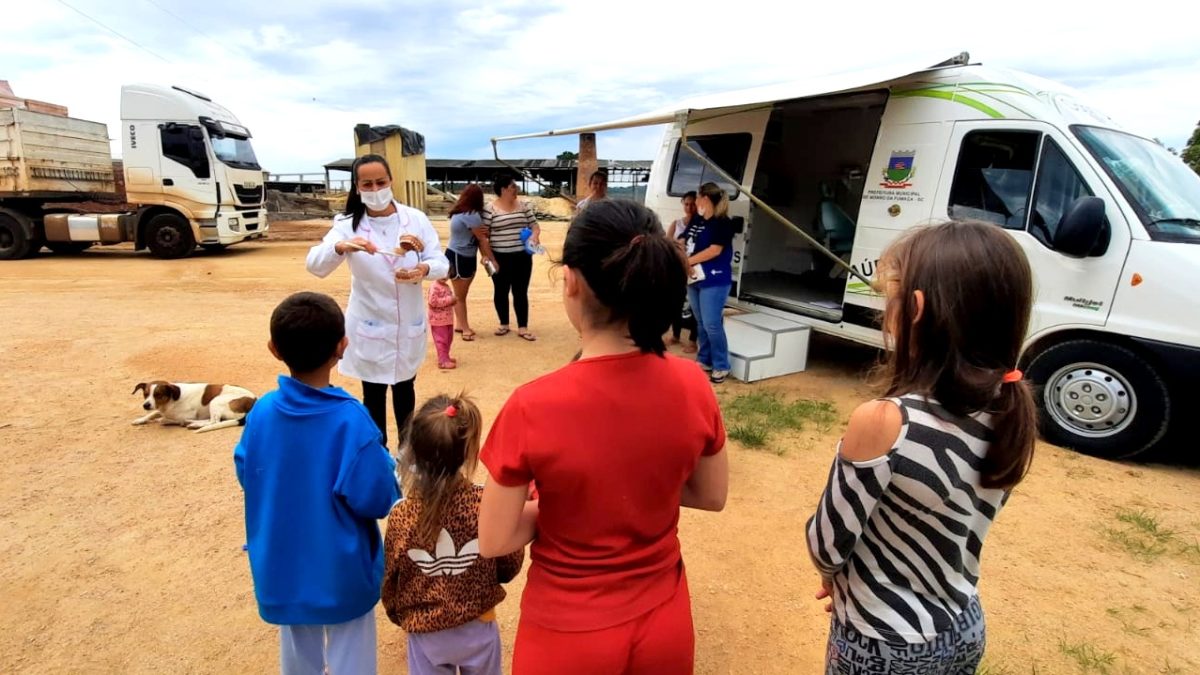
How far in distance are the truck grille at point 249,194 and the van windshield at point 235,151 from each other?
46cm

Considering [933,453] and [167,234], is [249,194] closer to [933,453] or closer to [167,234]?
[167,234]

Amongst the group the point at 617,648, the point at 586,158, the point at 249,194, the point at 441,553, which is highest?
the point at 586,158

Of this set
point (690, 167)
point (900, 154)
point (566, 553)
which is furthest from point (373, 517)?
point (690, 167)

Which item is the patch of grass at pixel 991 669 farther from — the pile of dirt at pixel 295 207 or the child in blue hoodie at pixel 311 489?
the pile of dirt at pixel 295 207

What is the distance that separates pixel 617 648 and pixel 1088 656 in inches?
91.1

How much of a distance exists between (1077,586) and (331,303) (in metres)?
3.41

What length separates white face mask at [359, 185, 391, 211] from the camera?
3162mm

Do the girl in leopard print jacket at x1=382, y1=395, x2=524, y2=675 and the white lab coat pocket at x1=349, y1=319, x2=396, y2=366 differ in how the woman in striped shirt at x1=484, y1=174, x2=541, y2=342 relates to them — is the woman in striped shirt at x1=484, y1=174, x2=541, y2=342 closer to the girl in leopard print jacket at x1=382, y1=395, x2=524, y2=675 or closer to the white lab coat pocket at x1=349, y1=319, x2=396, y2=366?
the white lab coat pocket at x1=349, y1=319, x2=396, y2=366

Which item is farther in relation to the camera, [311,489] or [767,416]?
[767,416]

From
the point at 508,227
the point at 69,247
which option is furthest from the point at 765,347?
the point at 69,247

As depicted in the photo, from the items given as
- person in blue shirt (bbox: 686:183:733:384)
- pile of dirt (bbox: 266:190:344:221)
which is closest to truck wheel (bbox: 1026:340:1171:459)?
person in blue shirt (bbox: 686:183:733:384)

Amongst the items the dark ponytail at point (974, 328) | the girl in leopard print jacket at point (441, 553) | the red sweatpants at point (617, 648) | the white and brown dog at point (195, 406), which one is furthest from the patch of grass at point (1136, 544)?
the white and brown dog at point (195, 406)

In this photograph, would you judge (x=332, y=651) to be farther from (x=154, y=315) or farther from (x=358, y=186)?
(x=154, y=315)

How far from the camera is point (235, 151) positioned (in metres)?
13.6
